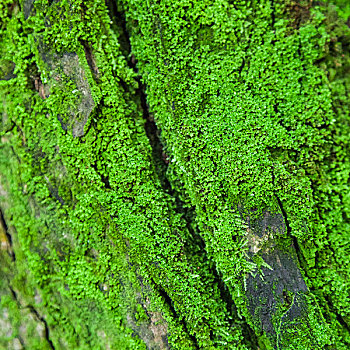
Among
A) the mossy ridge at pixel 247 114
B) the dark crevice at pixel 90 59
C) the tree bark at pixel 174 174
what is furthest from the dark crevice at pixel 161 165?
the dark crevice at pixel 90 59

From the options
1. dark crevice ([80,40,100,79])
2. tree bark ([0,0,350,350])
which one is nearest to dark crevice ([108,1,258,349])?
tree bark ([0,0,350,350])

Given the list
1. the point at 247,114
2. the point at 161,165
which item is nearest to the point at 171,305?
the point at 161,165

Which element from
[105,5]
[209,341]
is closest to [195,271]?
[209,341]

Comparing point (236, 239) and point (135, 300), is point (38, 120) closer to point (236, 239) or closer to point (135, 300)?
point (135, 300)

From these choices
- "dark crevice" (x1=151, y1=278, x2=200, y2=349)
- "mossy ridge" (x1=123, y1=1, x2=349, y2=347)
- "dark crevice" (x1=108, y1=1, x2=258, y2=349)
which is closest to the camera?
"mossy ridge" (x1=123, y1=1, x2=349, y2=347)

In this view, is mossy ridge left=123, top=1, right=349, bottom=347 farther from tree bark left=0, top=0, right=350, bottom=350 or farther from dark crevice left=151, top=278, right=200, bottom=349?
dark crevice left=151, top=278, right=200, bottom=349
